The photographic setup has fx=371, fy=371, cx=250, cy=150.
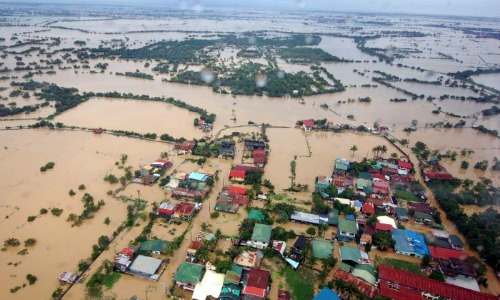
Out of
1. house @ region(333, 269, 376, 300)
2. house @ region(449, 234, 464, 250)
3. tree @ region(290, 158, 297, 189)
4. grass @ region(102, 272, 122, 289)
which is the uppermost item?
tree @ region(290, 158, 297, 189)

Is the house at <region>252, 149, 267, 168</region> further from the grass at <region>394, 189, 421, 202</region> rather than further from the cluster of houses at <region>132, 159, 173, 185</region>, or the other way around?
the grass at <region>394, 189, 421, 202</region>

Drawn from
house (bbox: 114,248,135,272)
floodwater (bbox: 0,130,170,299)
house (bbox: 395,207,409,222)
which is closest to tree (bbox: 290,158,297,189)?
house (bbox: 395,207,409,222)

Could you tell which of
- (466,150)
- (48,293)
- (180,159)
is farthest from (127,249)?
(466,150)

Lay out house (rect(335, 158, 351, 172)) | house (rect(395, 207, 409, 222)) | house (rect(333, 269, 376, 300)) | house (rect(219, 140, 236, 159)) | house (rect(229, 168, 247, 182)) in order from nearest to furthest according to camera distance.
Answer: house (rect(333, 269, 376, 300)), house (rect(395, 207, 409, 222)), house (rect(229, 168, 247, 182)), house (rect(335, 158, 351, 172)), house (rect(219, 140, 236, 159))

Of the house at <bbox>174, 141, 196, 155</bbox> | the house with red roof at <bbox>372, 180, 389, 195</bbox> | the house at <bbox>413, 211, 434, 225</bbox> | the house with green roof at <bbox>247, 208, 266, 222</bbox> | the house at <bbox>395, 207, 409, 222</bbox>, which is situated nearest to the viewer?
the house with green roof at <bbox>247, 208, 266, 222</bbox>

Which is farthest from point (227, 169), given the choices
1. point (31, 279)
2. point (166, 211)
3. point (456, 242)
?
point (456, 242)

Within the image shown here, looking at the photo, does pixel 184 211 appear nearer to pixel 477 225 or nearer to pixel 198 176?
pixel 198 176
